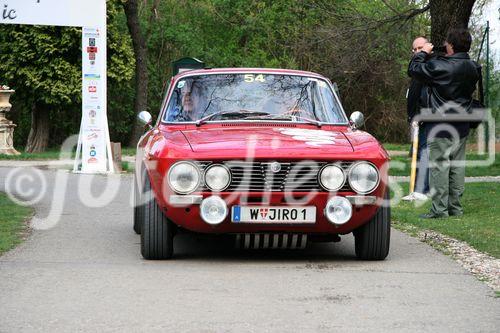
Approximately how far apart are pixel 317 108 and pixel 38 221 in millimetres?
3728

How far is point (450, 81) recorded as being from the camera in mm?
11555

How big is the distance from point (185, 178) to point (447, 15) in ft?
44.4

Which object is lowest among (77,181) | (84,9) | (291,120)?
(77,181)

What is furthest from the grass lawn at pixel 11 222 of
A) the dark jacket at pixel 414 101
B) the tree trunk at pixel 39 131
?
the tree trunk at pixel 39 131

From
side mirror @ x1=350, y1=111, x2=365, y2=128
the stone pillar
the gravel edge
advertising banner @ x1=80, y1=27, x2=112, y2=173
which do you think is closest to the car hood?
side mirror @ x1=350, y1=111, x2=365, y2=128

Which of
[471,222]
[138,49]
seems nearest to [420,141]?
[471,222]

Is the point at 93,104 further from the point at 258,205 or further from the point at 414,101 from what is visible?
the point at 258,205

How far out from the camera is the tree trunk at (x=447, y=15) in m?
20.3

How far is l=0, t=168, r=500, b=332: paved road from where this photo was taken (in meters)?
5.96

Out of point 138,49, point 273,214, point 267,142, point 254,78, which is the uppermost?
point 138,49

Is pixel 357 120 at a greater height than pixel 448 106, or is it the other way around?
pixel 448 106

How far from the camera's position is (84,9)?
746 inches

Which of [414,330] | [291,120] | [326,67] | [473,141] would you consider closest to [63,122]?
[326,67]

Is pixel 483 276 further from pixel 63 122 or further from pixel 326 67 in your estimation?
pixel 63 122
